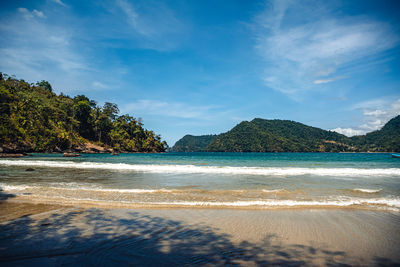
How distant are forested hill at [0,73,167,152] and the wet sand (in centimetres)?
5679

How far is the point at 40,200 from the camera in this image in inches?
279

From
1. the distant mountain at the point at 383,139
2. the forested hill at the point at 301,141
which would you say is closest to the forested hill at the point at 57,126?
the forested hill at the point at 301,141

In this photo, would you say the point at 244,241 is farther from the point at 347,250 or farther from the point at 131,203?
the point at 131,203

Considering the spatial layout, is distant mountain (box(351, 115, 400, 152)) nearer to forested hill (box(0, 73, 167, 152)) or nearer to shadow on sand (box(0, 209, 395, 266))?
forested hill (box(0, 73, 167, 152))

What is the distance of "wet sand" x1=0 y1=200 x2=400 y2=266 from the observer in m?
3.20

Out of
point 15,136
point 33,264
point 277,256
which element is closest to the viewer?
point 33,264

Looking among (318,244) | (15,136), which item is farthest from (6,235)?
(15,136)

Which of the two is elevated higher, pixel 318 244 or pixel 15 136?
pixel 15 136

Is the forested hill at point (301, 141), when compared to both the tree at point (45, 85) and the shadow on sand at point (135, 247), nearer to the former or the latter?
the tree at point (45, 85)

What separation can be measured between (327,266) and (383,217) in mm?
4339

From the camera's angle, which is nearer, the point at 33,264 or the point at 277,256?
the point at 33,264

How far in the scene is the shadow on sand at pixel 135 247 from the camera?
310cm

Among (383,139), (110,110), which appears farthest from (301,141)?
(110,110)

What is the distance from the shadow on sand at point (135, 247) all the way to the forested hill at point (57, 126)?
5713cm
